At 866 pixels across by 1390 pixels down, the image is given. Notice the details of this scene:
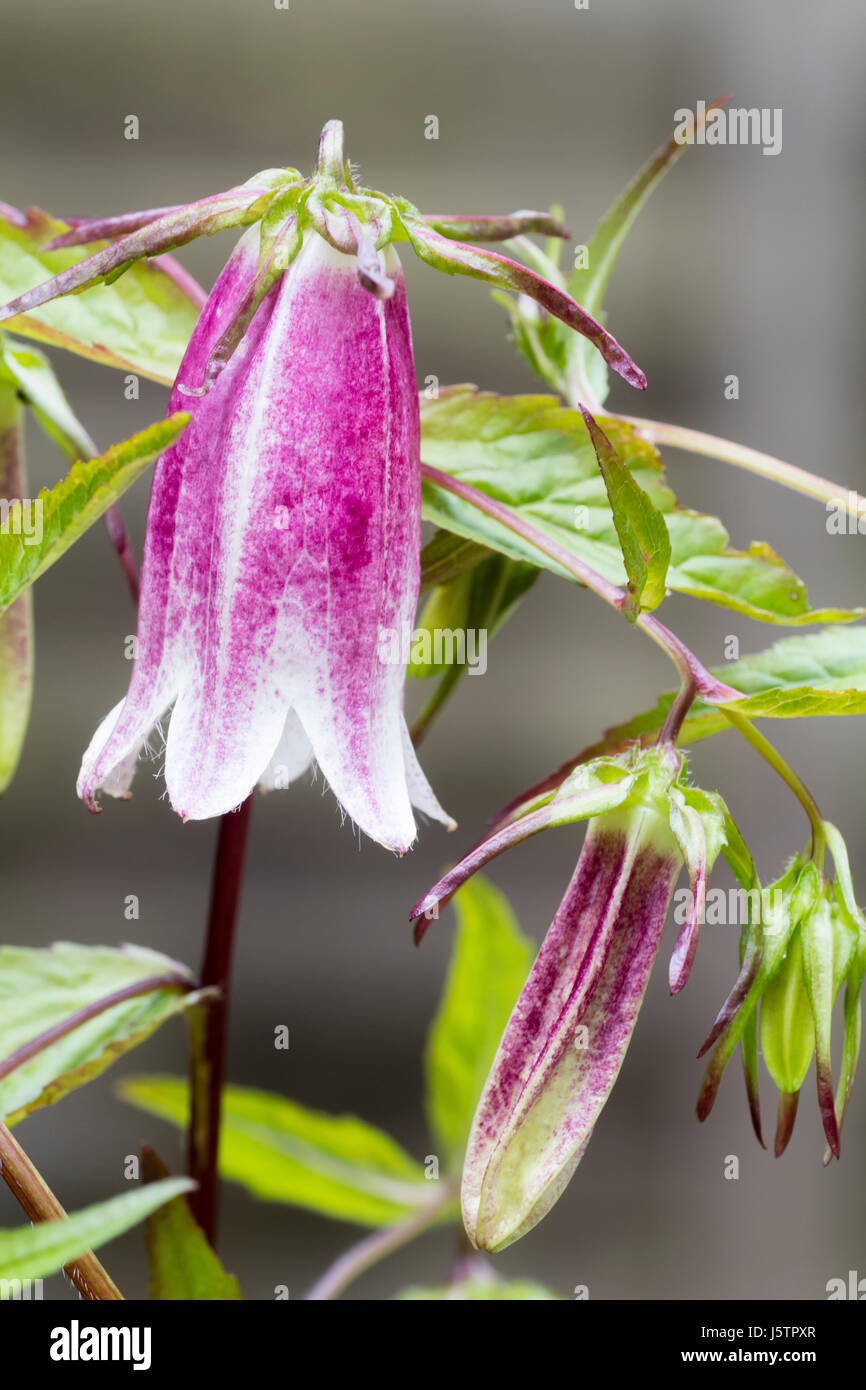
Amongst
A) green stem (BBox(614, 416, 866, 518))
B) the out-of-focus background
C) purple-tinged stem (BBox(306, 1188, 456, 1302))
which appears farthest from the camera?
the out-of-focus background

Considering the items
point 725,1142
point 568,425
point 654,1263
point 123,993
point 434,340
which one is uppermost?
point 434,340

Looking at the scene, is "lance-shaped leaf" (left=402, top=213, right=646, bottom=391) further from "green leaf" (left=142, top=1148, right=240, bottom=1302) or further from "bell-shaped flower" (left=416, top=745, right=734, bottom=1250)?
"green leaf" (left=142, top=1148, right=240, bottom=1302)

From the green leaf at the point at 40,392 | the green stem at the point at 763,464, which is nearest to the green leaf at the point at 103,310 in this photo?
the green leaf at the point at 40,392

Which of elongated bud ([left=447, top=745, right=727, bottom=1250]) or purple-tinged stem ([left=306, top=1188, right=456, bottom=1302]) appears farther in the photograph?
purple-tinged stem ([left=306, top=1188, right=456, bottom=1302])

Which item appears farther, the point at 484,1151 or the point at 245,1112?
the point at 245,1112

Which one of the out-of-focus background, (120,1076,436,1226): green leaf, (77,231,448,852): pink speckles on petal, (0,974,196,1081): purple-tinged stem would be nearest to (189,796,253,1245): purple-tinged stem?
(0,974,196,1081): purple-tinged stem
